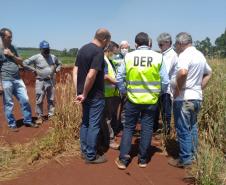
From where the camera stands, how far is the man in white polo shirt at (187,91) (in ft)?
16.2

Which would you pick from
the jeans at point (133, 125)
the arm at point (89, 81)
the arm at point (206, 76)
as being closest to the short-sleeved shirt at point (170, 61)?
the arm at point (206, 76)

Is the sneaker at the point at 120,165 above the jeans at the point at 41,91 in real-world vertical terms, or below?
below

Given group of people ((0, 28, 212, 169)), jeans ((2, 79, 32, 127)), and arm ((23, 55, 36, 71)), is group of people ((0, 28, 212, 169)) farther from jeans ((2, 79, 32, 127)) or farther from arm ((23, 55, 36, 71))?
arm ((23, 55, 36, 71))

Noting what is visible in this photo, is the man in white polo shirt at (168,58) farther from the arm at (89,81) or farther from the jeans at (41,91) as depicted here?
the jeans at (41,91)

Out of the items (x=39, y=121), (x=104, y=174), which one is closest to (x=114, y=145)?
(x=104, y=174)

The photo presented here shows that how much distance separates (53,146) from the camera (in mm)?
5891

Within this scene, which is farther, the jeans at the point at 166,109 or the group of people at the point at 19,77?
the group of people at the point at 19,77

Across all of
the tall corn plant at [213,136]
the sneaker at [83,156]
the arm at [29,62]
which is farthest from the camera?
the arm at [29,62]

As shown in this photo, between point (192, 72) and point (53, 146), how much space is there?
249 cm

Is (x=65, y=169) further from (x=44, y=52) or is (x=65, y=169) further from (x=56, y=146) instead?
(x=44, y=52)

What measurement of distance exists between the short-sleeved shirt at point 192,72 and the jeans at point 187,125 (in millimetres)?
99

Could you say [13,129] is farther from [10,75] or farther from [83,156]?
[83,156]

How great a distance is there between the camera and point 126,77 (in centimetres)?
519

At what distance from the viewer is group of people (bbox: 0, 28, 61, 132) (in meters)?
7.51
